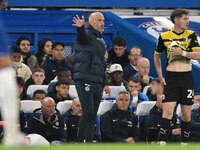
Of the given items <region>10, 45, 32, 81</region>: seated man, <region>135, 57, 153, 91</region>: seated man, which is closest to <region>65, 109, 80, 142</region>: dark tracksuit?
<region>10, 45, 32, 81</region>: seated man

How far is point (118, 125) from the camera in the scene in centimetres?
1423

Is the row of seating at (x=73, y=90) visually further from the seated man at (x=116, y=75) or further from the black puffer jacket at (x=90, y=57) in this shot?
the black puffer jacket at (x=90, y=57)

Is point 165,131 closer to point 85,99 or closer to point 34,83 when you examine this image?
point 85,99

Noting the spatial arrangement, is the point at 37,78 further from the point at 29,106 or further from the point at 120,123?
the point at 120,123

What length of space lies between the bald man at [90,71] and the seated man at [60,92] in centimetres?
173

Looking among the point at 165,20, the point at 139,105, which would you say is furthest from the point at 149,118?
the point at 165,20

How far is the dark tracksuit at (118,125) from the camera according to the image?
557 inches

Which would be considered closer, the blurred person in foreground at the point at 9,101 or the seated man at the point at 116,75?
the blurred person in foreground at the point at 9,101

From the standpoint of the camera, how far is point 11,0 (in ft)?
66.5

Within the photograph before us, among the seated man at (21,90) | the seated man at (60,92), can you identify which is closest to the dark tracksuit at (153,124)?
the seated man at (60,92)

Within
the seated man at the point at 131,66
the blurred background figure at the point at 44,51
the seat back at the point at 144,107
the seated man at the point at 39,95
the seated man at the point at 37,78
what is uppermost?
the blurred background figure at the point at 44,51

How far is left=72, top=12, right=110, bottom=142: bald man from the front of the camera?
42.3 feet

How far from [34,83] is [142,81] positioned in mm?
1807

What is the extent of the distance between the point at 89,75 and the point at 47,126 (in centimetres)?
125
